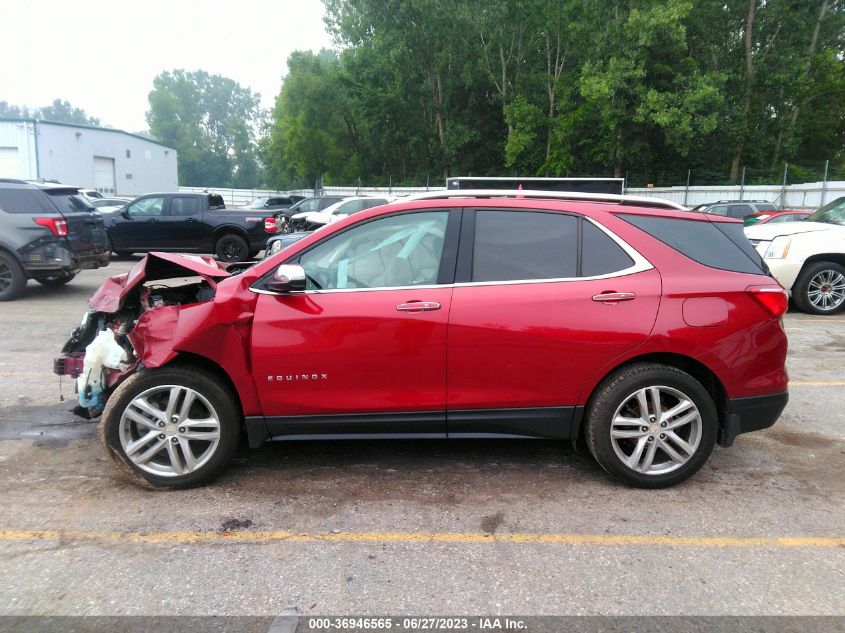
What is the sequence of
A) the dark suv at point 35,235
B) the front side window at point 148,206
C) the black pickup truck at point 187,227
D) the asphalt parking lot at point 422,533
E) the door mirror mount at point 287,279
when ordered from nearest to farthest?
the asphalt parking lot at point 422,533 → the door mirror mount at point 287,279 → the dark suv at point 35,235 → the black pickup truck at point 187,227 → the front side window at point 148,206

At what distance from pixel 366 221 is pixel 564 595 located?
93.3 inches

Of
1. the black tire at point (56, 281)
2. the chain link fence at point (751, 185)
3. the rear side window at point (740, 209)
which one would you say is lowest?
the black tire at point (56, 281)

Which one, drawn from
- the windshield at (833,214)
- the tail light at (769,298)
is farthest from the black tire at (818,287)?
the tail light at (769,298)

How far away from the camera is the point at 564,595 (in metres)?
2.79

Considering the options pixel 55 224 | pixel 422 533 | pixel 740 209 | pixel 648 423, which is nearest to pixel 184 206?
pixel 55 224

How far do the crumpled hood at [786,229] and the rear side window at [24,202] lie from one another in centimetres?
1107

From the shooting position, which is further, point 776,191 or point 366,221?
point 776,191

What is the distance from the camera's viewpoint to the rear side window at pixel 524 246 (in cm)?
373

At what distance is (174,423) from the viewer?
12.0ft

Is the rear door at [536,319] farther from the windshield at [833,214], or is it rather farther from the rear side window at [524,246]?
the windshield at [833,214]

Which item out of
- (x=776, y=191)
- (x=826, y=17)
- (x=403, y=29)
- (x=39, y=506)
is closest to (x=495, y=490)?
(x=39, y=506)

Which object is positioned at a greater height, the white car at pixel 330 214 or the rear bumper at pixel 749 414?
the white car at pixel 330 214

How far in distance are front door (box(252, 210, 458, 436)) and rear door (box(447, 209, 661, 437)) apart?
145 mm

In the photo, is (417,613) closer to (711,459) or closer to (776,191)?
(711,459)
